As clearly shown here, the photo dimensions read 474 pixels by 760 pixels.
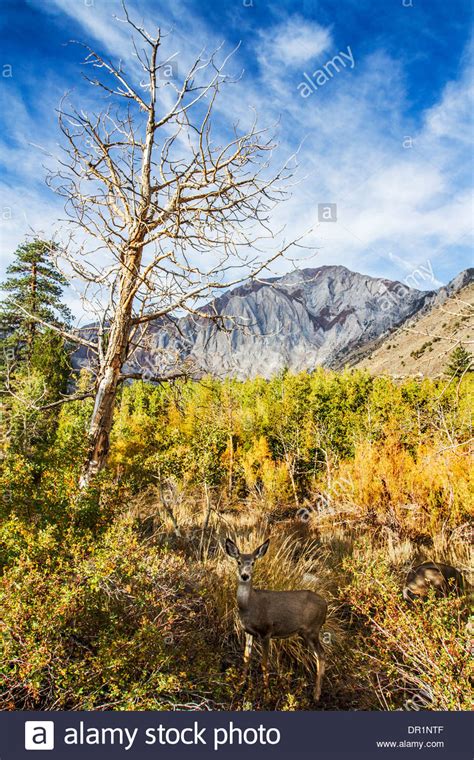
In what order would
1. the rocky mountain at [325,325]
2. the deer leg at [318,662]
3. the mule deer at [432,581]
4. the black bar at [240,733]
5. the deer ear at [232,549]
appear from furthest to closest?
the rocky mountain at [325,325] → the mule deer at [432,581] → the deer leg at [318,662] → the deer ear at [232,549] → the black bar at [240,733]

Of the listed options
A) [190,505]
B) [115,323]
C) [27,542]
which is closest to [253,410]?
[190,505]

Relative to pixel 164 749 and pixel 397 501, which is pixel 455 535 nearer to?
pixel 397 501

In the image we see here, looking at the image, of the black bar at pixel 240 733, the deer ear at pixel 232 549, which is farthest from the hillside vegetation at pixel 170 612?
the deer ear at pixel 232 549

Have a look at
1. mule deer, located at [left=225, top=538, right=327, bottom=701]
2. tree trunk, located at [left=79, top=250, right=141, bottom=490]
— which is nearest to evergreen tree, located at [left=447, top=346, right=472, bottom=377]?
mule deer, located at [left=225, top=538, right=327, bottom=701]

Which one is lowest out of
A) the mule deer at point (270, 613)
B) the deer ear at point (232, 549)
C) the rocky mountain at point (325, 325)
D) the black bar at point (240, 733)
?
the black bar at point (240, 733)

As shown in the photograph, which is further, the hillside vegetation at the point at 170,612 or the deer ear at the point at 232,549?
the deer ear at the point at 232,549

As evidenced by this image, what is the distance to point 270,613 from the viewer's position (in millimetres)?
2668

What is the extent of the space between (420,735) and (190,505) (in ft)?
20.7

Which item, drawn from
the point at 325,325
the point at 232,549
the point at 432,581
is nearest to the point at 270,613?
the point at 232,549

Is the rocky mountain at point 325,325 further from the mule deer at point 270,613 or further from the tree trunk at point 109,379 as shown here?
the mule deer at point 270,613

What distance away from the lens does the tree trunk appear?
3934mm

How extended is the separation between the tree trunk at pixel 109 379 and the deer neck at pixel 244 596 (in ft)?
6.16

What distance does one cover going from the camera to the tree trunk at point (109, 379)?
3934 millimetres

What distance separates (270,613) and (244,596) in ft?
0.71
